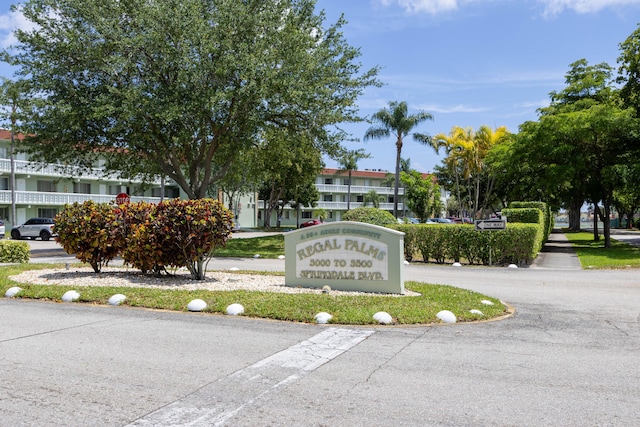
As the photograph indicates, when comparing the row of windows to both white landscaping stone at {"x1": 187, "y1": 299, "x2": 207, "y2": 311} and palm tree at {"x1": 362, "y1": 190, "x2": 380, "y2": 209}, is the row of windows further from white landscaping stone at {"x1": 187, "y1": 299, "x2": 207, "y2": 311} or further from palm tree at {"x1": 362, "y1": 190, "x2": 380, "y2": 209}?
white landscaping stone at {"x1": 187, "y1": 299, "x2": 207, "y2": 311}

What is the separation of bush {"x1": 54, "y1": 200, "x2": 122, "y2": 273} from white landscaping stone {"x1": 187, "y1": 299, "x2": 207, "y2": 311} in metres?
3.86

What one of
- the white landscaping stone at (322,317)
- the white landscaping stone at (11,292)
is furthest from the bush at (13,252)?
the white landscaping stone at (322,317)

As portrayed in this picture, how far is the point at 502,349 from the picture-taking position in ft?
21.8

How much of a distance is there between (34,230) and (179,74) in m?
24.3

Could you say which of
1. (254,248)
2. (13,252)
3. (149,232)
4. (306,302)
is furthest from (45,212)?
(306,302)

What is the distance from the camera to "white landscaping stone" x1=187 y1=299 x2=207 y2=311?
898 centimetres

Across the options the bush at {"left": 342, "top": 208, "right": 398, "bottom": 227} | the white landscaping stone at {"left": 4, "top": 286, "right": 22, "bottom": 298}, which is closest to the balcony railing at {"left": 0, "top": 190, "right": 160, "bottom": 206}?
the bush at {"left": 342, "top": 208, "right": 398, "bottom": 227}

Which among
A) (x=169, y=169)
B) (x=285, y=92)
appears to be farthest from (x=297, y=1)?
(x=169, y=169)

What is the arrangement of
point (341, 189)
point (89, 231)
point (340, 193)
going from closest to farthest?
point (89, 231)
point (341, 189)
point (340, 193)

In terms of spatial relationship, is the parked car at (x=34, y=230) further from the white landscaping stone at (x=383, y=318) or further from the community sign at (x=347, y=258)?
the white landscaping stone at (x=383, y=318)

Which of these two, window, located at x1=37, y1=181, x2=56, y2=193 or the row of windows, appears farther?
window, located at x1=37, y1=181, x2=56, y2=193

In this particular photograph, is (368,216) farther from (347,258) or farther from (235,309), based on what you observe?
(235,309)

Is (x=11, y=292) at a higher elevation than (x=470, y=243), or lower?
lower

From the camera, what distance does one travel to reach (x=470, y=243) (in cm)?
1962
